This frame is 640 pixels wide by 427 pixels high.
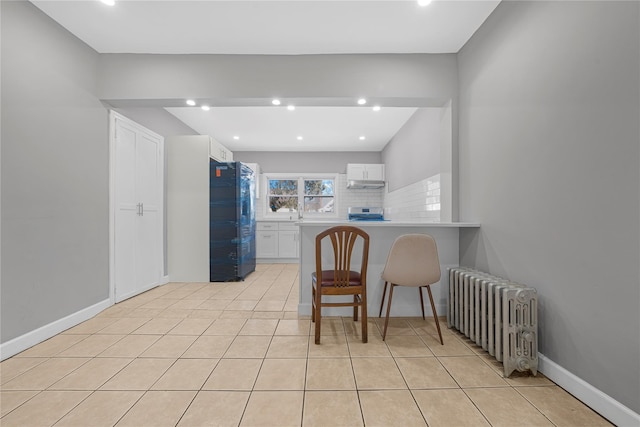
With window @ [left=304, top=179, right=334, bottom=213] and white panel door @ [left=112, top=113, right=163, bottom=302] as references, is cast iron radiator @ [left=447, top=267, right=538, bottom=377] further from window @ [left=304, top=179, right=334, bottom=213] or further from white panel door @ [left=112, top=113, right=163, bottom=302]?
window @ [left=304, top=179, right=334, bottom=213]

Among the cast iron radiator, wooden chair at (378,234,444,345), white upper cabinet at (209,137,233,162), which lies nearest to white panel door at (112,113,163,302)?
white upper cabinet at (209,137,233,162)

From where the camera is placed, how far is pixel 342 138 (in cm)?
588

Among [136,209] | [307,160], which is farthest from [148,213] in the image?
[307,160]

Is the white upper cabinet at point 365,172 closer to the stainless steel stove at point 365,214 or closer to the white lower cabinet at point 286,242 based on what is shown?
the stainless steel stove at point 365,214

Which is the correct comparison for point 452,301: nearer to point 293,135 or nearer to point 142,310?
point 142,310

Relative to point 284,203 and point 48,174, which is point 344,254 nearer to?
point 48,174

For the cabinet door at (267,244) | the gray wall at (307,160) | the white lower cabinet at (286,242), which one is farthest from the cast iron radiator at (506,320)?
the gray wall at (307,160)

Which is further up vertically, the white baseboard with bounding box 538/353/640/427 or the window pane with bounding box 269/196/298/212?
the window pane with bounding box 269/196/298/212

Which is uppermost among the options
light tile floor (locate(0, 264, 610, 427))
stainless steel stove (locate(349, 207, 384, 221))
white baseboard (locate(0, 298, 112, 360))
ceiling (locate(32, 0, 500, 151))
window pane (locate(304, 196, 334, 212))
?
ceiling (locate(32, 0, 500, 151))

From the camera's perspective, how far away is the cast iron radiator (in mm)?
1776

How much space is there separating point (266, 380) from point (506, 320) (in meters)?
1.55

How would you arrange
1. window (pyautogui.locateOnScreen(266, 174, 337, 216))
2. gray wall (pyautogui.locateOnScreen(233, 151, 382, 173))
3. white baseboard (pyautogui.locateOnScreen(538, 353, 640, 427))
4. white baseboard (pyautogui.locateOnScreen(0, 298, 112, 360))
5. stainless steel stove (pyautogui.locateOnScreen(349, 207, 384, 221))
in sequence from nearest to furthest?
1. white baseboard (pyautogui.locateOnScreen(538, 353, 640, 427))
2. white baseboard (pyautogui.locateOnScreen(0, 298, 112, 360))
3. stainless steel stove (pyautogui.locateOnScreen(349, 207, 384, 221))
4. gray wall (pyautogui.locateOnScreen(233, 151, 382, 173))
5. window (pyautogui.locateOnScreen(266, 174, 337, 216))

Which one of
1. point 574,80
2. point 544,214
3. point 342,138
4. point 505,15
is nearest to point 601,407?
point 544,214

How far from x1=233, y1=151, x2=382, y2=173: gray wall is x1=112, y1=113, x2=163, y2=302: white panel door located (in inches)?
117
